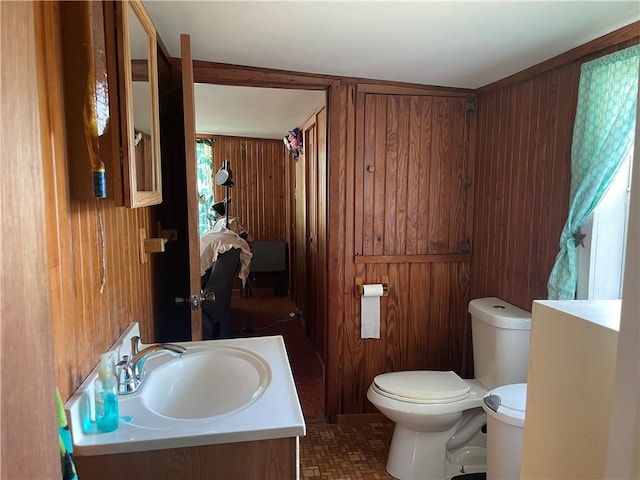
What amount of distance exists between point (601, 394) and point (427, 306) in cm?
175

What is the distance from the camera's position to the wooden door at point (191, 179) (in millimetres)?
1653

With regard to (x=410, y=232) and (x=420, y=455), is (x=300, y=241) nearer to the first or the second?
(x=410, y=232)

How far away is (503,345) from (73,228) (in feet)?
6.18

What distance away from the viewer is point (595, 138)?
1693 millimetres

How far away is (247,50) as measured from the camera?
198 centimetres

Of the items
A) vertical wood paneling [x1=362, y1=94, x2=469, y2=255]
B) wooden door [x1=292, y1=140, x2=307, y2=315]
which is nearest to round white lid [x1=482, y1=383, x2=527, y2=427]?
vertical wood paneling [x1=362, y1=94, x2=469, y2=255]

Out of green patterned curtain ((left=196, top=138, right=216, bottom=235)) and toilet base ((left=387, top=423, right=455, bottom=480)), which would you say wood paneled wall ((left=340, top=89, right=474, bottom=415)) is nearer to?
toilet base ((left=387, top=423, right=455, bottom=480))

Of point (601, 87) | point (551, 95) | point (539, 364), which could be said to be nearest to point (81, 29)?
point (539, 364)

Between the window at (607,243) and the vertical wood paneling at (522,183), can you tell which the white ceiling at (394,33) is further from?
the window at (607,243)

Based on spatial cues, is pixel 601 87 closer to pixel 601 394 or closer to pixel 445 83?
pixel 445 83

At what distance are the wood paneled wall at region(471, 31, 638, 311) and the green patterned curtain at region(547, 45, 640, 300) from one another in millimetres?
86

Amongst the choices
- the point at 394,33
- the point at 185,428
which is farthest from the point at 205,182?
the point at 185,428

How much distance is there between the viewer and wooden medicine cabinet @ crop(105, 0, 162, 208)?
3.46 feet

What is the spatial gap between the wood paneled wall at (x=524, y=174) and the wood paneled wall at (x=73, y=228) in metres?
1.82
